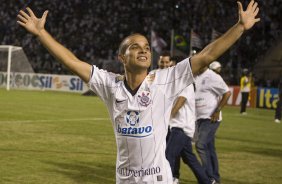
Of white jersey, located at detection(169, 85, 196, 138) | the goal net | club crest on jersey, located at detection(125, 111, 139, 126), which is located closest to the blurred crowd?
the goal net

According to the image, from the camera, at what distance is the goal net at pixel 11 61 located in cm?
4184

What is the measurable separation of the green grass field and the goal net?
714 inches

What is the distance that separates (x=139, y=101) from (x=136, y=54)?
0.38 m

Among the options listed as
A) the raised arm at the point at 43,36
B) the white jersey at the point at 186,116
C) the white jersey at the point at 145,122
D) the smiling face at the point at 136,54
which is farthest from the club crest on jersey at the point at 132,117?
the white jersey at the point at 186,116

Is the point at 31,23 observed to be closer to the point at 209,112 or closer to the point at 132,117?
the point at 132,117

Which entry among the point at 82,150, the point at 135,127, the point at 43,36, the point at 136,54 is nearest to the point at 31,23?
the point at 43,36

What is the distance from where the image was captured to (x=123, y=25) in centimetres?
4700

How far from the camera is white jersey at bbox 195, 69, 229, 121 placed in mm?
10727

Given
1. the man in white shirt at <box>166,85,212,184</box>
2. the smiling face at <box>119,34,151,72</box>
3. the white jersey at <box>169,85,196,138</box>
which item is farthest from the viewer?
the white jersey at <box>169,85,196,138</box>

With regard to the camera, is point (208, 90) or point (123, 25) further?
point (123, 25)

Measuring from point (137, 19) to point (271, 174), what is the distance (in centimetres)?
3580

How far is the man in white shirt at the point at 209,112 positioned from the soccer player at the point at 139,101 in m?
5.28

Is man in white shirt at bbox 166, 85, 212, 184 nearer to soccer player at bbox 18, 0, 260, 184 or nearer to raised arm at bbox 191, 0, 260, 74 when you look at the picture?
soccer player at bbox 18, 0, 260, 184

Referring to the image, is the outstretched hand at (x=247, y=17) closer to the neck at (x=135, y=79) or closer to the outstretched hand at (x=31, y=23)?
the neck at (x=135, y=79)
